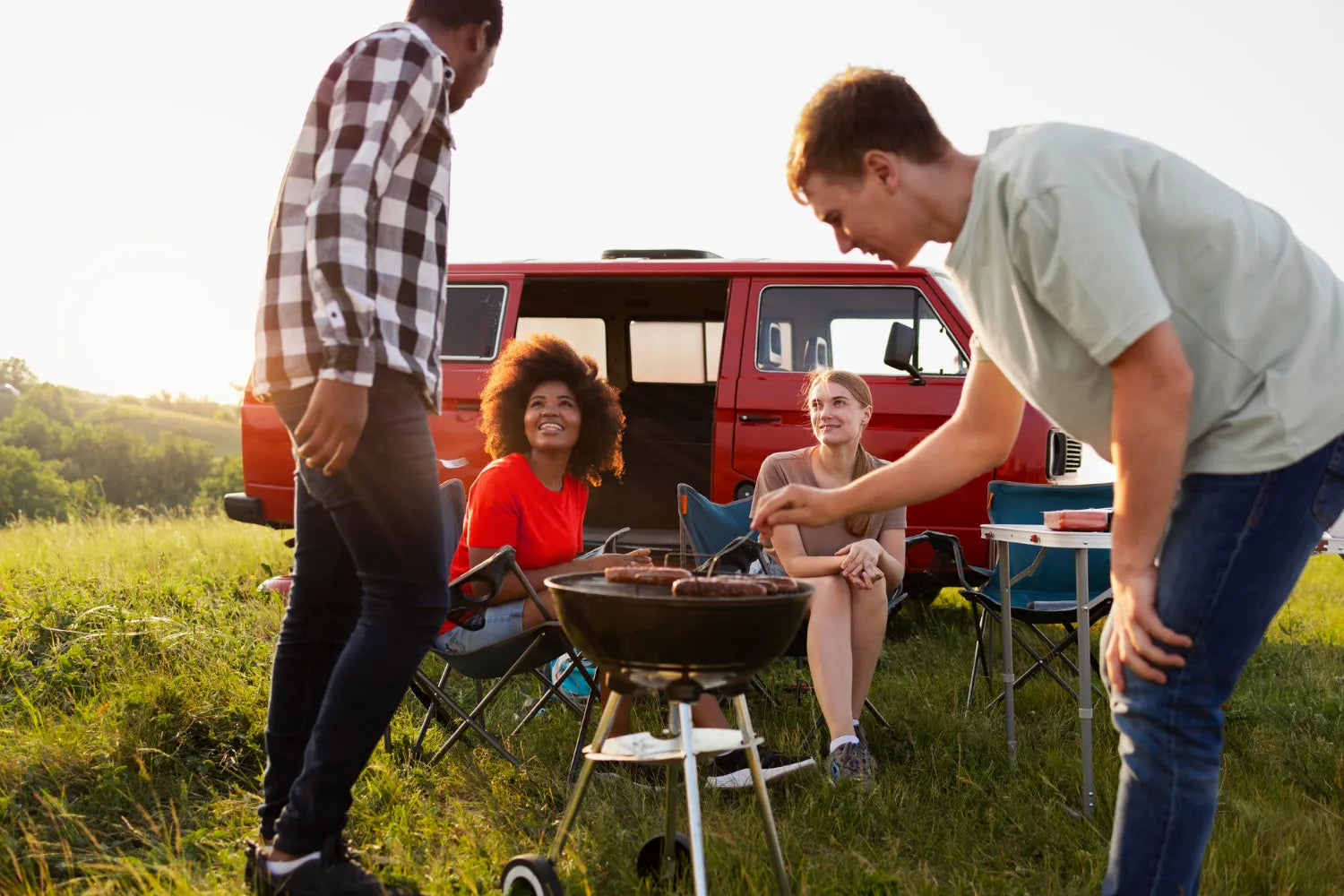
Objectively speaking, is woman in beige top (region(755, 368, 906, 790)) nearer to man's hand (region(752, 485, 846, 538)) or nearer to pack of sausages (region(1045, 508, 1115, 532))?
pack of sausages (region(1045, 508, 1115, 532))

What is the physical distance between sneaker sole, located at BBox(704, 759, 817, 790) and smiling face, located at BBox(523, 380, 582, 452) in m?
1.18

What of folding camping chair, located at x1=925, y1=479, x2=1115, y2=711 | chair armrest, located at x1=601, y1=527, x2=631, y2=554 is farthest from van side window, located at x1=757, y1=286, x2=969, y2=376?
chair armrest, located at x1=601, y1=527, x2=631, y2=554

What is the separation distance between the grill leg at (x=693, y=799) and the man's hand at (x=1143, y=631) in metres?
0.78

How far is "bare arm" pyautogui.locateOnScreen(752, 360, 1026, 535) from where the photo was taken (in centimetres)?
187

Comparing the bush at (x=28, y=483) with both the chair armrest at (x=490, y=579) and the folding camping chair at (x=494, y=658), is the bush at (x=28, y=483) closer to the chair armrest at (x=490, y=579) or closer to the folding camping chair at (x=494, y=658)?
the folding camping chair at (x=494, y=658)

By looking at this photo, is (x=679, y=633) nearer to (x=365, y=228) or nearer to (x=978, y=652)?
(x=365, y=228)

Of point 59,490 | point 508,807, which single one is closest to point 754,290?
point 508,807

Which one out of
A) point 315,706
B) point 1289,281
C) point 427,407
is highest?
point 1289,281

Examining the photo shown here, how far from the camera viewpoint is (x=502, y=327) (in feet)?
18.7

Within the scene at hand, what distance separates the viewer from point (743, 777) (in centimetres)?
296

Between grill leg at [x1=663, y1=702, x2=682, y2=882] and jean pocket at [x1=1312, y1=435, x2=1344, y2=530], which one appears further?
grill leg at [x1=663, y1=702, x2=682, y2=882]

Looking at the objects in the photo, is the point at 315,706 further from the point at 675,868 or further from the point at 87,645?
the point at 87,645

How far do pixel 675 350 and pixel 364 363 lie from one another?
511 cm

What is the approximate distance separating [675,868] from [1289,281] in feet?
5.43
